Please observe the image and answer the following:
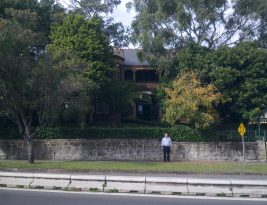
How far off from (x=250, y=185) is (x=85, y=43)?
23.2 meters

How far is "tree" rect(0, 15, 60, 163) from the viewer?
25547 mm

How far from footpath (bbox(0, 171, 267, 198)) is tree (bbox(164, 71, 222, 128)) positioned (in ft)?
52.4

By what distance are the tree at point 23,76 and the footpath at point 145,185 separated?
36.9ft

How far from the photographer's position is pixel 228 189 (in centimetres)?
1414

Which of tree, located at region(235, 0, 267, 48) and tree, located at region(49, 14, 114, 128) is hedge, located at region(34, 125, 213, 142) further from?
tree, located at region(235, 0, 267, 48)

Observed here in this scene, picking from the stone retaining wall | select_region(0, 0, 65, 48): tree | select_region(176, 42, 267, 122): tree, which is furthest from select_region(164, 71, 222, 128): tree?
select_region(0, 0, 65, 48): tree

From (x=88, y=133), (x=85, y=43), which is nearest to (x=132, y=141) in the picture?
(x=88, y=133)

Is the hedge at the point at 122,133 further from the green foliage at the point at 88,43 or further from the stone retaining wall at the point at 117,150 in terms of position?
the green foliage at the point at 88,43

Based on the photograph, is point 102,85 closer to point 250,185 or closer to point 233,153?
point 233,153

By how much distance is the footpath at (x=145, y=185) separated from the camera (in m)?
14.1

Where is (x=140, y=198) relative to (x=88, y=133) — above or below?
below

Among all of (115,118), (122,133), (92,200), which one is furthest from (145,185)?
(115,118)

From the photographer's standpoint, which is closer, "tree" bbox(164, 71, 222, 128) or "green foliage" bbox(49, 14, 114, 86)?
"tree" bbox(164, 71, 222, 128)

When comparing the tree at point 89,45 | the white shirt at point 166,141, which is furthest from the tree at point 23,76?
the white shirt at point 166,141
